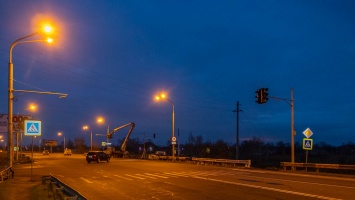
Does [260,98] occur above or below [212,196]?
above

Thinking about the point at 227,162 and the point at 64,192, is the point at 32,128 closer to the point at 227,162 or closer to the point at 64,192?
the point at 64,192

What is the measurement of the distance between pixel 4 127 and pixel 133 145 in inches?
Result: 4591

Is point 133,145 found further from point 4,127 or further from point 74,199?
point 74,199

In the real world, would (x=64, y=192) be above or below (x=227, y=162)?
above

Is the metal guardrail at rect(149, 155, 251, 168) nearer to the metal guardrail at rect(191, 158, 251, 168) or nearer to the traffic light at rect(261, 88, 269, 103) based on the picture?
the metal guardrail at rect(191, 158, 251, 168)

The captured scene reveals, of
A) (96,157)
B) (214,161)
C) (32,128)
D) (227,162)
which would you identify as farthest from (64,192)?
(96,157)

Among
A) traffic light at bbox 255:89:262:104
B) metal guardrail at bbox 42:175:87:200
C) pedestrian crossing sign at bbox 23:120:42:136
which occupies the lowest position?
metal guardrail at bbox 42:175:87:200

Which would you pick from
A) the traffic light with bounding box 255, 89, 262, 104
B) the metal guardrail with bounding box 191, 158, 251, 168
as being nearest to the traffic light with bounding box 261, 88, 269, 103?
the traffic light with bounding box 255, 89, 262, 104

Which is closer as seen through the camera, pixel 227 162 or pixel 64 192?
pixel 64 192


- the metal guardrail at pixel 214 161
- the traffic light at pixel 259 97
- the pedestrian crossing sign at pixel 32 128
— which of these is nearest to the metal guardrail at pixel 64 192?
the pedestrian crossing sign at pixel 32 128

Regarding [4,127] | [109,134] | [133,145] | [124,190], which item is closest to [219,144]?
[109,134]

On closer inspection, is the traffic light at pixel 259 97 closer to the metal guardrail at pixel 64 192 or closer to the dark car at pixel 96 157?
the metal guardrail at pixel 64 192

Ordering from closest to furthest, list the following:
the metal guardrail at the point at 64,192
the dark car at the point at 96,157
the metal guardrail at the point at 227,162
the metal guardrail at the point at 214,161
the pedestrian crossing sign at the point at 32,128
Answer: the metal guardrail at the point at 64,192, the pedestrian crossing sign at the point at 32,128, the metal guardrail at the point at 227,162, the metal guardrail at the point at 214,161, the dark car at the point at 96,157

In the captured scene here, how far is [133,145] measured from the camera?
620ft
